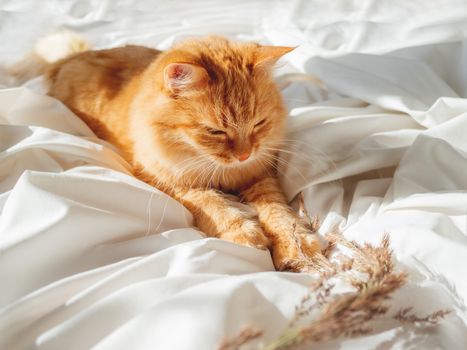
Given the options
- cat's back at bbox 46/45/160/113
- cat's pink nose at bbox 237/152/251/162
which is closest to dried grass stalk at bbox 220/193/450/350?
cat's pink nose at bbox 237/152/251/162

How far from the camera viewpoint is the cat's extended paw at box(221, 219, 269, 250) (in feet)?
3.82

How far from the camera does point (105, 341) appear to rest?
0.74 meters

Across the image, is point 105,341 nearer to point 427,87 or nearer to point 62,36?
point 427,87

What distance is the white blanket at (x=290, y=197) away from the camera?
2.58 ft

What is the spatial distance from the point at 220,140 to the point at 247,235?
1.01 feet

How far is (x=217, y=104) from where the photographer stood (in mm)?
1270

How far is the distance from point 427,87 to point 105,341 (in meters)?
1.39

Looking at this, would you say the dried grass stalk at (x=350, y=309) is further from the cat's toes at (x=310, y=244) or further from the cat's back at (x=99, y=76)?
the cat's back at (x=99, y=76)

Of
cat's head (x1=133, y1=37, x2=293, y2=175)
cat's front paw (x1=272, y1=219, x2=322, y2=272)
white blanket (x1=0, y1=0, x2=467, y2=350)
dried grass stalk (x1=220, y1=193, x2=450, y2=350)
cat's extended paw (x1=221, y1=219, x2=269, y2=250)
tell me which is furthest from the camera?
cat's head (x1=133, y1=37, x2=293, y2=175)

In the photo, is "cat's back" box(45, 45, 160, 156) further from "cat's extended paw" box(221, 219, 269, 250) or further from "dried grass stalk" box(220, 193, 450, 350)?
"dried grass stalk" box(220, 193, 450, 350)

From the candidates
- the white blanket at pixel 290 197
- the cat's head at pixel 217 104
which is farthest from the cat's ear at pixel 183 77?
the white blanket at pixel 290 197

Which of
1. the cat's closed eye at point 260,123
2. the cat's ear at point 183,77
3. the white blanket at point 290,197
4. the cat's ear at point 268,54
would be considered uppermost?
the cat's ear at point 268,54

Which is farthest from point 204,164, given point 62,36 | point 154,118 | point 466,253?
point 62,36

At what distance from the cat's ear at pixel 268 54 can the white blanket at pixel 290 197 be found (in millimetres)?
289
